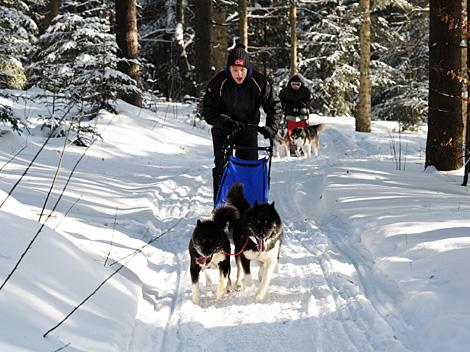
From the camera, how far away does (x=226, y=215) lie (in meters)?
5.52

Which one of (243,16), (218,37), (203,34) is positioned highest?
(243,16)

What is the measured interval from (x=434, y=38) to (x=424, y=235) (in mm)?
5390

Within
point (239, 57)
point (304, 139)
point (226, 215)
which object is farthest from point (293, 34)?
point (226, 215)

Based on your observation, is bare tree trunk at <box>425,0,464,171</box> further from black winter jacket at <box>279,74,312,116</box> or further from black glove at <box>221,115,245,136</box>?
black winter jacket at <box>279,74,312,116</box>

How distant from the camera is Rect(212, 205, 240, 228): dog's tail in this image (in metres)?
5.46

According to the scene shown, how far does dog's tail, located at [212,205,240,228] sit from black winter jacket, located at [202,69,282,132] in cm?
114

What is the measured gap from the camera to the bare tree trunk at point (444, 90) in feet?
31.9

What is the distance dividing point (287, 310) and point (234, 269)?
4.76 ft

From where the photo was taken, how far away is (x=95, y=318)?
4.02 m

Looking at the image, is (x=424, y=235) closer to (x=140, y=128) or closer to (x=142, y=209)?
(x=142, y=209)

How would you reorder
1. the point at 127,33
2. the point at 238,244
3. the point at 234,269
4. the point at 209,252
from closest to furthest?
the point at 209,252 < the point at 238,244 < the point at 234,269 < the point at 127,33

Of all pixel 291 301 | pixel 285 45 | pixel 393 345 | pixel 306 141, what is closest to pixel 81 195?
pixel 291 301

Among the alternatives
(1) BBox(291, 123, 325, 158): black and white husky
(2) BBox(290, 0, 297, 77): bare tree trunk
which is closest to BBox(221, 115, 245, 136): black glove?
(1) BBox(291, 123, 325, 158): black and white husky

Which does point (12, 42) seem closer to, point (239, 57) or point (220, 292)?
point (239, 57)
